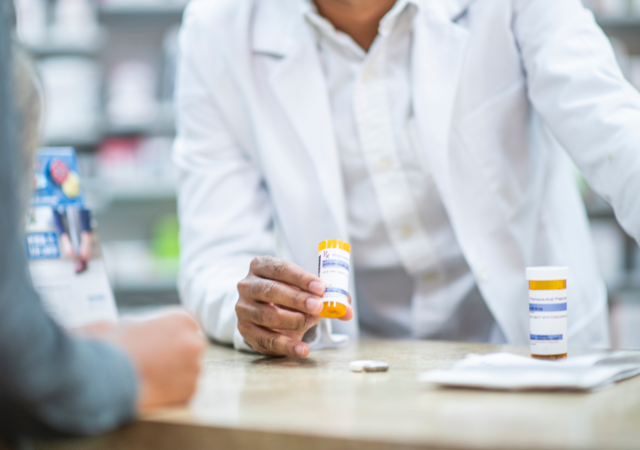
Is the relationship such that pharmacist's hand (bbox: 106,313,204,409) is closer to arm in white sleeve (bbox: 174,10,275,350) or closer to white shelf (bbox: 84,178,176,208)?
arm in white sleeve (bbox: 174,10,275,350)

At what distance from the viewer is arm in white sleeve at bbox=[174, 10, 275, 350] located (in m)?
1.19

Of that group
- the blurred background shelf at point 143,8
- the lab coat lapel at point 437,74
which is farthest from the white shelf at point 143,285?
the lab coat lapel at point 437,74

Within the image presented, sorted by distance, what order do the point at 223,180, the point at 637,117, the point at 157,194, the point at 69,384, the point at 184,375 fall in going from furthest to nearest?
the point at 157,194
the point at 223,180
the point at 637,117
the point at 184,375
the point at 69,384

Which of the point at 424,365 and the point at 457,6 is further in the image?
the point at 457,6

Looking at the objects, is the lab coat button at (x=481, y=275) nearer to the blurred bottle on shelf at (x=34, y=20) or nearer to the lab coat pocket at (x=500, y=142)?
the lab coat pocket at (x=500, y=142)

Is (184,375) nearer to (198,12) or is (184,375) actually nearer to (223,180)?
(223,180)

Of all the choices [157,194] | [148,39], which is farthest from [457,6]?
[148,39]

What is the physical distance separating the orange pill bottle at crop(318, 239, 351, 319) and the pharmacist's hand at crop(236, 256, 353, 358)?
1 centimetres

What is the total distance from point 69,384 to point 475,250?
0.85m

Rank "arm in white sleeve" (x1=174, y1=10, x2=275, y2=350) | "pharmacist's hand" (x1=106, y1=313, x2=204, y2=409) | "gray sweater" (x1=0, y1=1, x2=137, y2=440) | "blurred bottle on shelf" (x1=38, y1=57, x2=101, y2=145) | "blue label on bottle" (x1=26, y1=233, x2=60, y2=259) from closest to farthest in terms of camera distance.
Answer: "gray sweater" (x1=0, y1=1, x2=137, y2=440)
"pharmacist's hand" (x1=106, y1=313, x2=204, y2=409)
"blue label on bottle" (x1=26, y1=233, x2=60, y2=259)
"arm in white sleeve" (x1=174, y1=10, x2=275, y2=350)
"blurred bottle on shelf" (x1=38, y1=57, x2=101, y2=145)

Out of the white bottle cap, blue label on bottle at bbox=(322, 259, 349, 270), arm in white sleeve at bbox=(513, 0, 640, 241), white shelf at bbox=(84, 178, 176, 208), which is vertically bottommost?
the white bottle cap

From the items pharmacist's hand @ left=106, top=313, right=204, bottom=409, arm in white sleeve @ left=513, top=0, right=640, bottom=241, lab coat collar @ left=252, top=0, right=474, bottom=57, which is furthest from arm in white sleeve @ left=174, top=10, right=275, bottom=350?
arm in white sleeve @ left=513, top=0, right=640, bottom=241

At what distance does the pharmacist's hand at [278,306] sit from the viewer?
33.8 inches

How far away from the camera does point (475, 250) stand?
119cm
